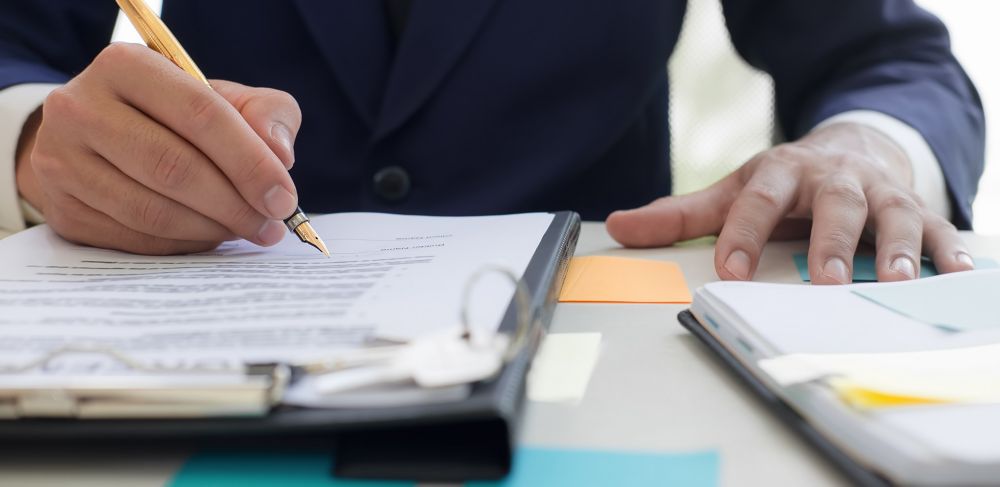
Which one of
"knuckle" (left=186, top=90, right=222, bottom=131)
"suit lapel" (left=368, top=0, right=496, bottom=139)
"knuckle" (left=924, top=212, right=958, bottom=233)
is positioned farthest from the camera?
"suit lapel" (left=368, top=0, right=496, bottom=139)

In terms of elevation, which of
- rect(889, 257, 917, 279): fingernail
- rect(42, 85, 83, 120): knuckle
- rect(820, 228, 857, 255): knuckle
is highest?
rect(42, 85, 83, 120): knuckle

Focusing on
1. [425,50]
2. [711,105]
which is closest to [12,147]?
[425,50]

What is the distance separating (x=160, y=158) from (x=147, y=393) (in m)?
0.28

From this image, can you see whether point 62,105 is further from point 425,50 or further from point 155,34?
point 425,50

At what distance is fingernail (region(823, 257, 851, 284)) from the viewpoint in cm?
55

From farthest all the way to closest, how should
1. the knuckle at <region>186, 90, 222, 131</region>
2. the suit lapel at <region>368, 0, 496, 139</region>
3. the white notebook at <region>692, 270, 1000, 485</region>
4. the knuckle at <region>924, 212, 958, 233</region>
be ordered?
1. the suit lapel at <region>368, 0, 496, 139</region>
2. the knuckle at <region>924, 212, 958, 233</region>
3. the knuckle at <region>186, 90, 222, 131</region>
4. the white notebook at <region>692, 270, 1000, 485</region>

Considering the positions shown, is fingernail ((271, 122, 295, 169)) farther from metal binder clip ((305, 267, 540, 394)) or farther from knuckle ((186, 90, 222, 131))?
metal binder clip ((305, 267, 540, 394))

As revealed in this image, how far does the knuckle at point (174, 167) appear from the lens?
1.78ft

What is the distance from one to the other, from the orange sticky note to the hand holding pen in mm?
185

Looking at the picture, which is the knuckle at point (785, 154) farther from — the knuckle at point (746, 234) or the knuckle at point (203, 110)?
the knuckle at point (203, 110)

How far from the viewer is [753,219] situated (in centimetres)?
63

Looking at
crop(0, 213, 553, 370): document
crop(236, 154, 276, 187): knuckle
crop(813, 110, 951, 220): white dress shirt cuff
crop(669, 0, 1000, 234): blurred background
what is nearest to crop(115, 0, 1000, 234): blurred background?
crop(669, 0, 1000, 234): blurred background

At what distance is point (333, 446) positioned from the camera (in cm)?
34

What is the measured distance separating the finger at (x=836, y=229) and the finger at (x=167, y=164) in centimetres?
38
